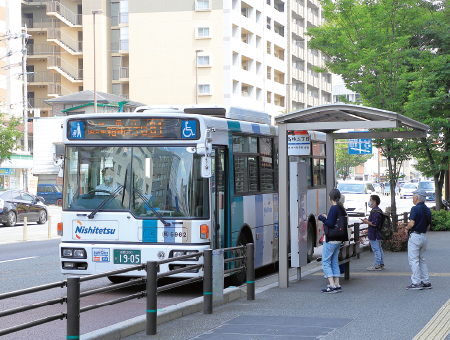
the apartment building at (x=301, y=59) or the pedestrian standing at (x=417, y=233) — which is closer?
the pedestrian standing at (x=417, y=233)

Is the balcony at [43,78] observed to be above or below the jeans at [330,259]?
above

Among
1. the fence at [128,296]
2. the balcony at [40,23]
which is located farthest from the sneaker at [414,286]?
the balcony at [40,23]

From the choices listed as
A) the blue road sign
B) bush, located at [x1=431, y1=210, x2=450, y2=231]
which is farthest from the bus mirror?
the blue road sign

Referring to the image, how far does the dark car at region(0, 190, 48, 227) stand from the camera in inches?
1169

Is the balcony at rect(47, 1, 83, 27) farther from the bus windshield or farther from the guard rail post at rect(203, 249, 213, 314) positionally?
the guard rail post at rect(203, 249, 213, 314)

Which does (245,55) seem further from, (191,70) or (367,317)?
(367,317)

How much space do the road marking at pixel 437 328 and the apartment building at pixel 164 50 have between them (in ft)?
174

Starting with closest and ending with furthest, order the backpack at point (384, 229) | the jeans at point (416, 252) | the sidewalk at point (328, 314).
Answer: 1. the sidewalk at point (328, 314)
2. the jeans at point (416, 252)
3. the backpack at point (384, 229)

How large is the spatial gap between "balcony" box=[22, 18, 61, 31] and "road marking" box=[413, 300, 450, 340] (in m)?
70.4

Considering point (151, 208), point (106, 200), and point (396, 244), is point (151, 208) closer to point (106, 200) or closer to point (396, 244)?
point (106, 200)

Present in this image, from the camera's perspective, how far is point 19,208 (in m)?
30.8

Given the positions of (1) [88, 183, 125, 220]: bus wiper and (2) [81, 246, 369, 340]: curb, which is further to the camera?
(1) [88, 183, 125, 220]: bus wiper

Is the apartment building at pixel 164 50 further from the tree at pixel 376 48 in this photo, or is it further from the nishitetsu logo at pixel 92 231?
the nishitetsu logo at pixel 92 231

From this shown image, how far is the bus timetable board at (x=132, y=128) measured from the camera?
34.5ft
